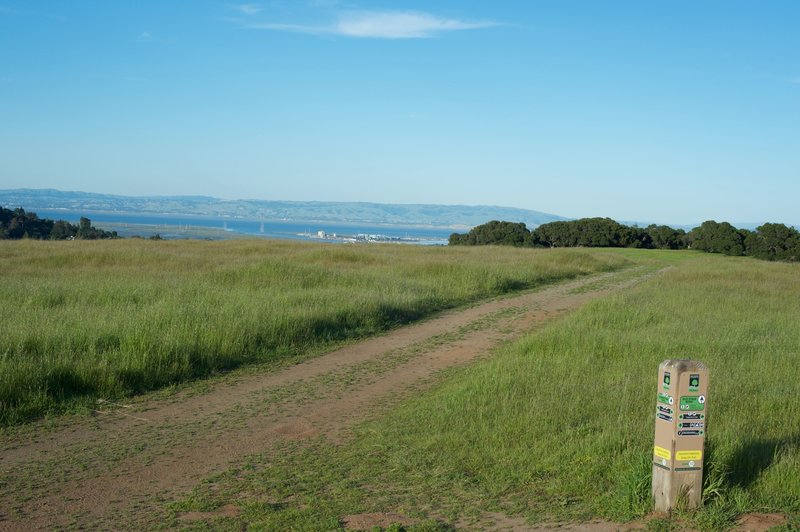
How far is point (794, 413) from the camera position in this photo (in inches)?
280

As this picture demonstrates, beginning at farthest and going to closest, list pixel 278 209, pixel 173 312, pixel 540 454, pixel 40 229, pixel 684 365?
pixel 278 209 < pixel 40 229 < pixel 173 312 < pixel 540 454 < pixel 684 365

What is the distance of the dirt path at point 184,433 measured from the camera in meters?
Result: 5.28

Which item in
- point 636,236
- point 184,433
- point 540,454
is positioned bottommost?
point 184,433

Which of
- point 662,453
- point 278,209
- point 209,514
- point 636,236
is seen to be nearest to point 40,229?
point 636,236

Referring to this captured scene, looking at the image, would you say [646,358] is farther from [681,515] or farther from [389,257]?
[389,257]

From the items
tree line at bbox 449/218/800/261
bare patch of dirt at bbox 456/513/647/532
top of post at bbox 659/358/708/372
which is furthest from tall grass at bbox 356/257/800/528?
tree line at bbox 449/218/800/261

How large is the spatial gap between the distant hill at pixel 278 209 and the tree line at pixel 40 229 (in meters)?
52.4

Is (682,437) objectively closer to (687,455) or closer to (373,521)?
(687,455)

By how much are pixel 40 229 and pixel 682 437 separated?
4793cm

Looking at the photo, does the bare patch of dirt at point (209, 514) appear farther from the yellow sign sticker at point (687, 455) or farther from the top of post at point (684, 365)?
the top of post at point (684, 365)

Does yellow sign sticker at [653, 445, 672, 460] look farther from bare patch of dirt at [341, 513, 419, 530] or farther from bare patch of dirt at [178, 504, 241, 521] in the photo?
bare patch of dirt at [178, 504, 241, 521]

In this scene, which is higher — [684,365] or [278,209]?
[278,209]

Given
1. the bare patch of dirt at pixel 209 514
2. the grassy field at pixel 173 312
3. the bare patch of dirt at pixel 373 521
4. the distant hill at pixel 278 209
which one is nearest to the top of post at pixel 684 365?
the bare patch of dirt at pixel 373 521

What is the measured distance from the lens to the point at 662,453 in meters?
4.98
